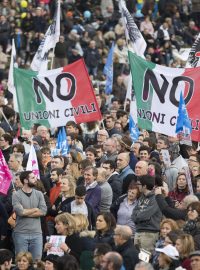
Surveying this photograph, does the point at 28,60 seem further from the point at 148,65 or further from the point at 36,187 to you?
the point at 36,187

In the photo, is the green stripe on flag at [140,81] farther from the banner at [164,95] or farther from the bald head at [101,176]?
the bald head at [101,176]

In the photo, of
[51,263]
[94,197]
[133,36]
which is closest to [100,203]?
[94,197]

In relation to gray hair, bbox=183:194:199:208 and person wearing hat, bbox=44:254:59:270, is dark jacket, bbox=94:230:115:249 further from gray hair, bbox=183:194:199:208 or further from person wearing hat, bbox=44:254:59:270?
gray hair, bbox=183:194:199:208

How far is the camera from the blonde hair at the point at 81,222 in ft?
50.1

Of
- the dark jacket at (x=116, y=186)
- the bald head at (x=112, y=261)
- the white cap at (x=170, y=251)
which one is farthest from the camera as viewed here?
the dark jacket at (x=116, y=186)

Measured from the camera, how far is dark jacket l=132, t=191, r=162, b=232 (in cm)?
1582

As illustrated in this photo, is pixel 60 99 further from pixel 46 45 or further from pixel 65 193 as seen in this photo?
pixel 65 193

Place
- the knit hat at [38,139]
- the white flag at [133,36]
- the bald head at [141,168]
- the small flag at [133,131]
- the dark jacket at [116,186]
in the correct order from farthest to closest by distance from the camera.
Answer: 1. the white flag at [133,36]
2. the small flag at [133,131]
3. the knit hat at [38,139]
4. the dark jacket at [116,186]
5. the bald head at [141,168]

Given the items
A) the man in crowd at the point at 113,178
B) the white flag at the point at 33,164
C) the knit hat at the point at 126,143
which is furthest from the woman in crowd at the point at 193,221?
the knit hat at the point at 126,143

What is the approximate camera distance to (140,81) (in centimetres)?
1998

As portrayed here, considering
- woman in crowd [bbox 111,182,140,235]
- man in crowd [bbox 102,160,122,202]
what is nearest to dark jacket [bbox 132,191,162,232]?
woman in crowd [bbox 111,182,140,235]

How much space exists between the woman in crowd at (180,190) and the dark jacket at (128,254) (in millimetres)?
A: 2299

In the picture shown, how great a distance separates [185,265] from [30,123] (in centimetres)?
818

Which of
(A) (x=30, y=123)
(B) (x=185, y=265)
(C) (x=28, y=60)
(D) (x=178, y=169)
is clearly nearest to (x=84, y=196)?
(D) (x=178, y=169)
